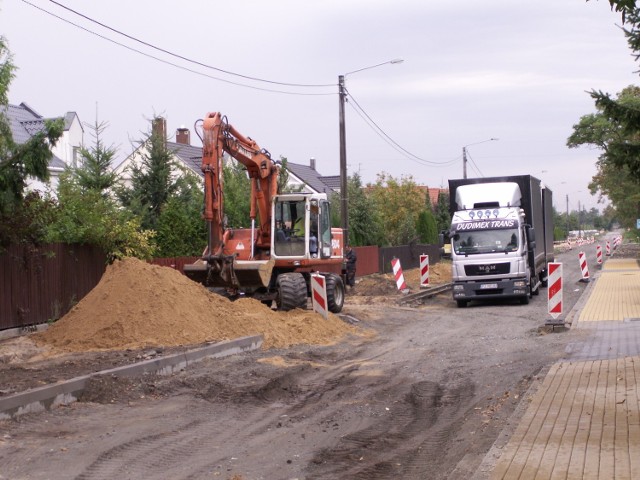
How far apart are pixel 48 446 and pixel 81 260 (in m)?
11.5

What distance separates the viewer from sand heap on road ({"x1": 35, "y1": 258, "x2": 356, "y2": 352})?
48.5 ft

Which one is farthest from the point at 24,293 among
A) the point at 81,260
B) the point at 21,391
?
the point at 21,391

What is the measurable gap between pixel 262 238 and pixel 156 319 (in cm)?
552

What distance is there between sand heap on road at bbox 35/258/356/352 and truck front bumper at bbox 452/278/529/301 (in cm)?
806

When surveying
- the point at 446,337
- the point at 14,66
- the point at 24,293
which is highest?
the point at 14,66

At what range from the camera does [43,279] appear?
1766cm

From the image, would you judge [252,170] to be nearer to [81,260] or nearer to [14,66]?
[81,260]

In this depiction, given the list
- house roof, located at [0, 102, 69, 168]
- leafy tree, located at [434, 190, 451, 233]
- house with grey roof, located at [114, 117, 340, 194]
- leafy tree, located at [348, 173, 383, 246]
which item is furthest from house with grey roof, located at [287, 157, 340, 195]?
house roof, located at [0, 102, 69, 168]

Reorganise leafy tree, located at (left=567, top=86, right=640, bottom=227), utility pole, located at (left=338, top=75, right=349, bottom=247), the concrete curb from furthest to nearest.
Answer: utility pole, located at (left=338, top=75, right=349, bottom=247), leafy tree, located at (left=567, top=86, right=640, bottom=227), the concrete curb

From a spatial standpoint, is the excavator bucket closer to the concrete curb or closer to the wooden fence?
the wooden fence

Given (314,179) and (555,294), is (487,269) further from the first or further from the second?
(314,179)

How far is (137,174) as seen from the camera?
28.1 m

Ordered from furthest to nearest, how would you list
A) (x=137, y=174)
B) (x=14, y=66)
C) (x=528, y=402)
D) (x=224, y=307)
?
(x=137, y=174) < (x=224, y=307) < (x=14, y=66) < (x=528, y=402)

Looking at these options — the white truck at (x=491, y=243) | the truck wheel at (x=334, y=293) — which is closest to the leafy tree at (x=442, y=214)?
the white truck at (x=491, y=243)
